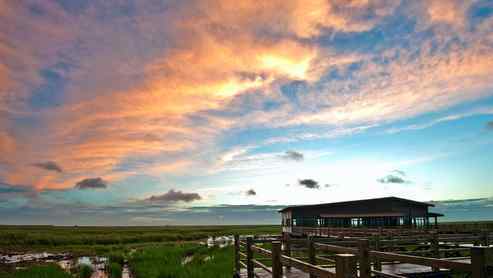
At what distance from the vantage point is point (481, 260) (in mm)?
5723

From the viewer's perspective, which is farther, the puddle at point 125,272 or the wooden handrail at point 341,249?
the puddle at point 125,272

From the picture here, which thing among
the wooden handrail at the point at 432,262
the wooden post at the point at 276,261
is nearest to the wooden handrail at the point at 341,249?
the wooden handrail at the point at 432,262

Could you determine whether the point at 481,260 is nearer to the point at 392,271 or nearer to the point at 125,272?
the point at 392,271

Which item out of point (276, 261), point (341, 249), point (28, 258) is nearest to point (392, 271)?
point (341, 249)

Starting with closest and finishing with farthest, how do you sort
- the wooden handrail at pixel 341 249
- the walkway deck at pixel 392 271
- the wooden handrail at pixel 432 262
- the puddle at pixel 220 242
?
the wooden handrail at pixel 432 262 < the wooden handrail at pixel 341 249 < the walkway deck at pixel 392 271 < the puddle at pixel 220 242

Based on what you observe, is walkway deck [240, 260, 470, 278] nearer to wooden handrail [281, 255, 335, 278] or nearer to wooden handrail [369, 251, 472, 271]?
wooden handrail [369, 251, 472, 271]

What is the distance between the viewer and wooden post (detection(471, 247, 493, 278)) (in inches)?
224

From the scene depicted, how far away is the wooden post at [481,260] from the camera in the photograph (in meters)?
5.69

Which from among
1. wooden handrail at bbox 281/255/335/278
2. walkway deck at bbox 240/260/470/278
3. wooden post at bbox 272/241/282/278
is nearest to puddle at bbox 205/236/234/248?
walkway deck at bbox 240/260/470/278

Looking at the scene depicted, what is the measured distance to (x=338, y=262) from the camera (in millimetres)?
4773

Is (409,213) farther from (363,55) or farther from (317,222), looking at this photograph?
(363,55)

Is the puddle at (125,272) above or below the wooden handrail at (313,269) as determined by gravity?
below

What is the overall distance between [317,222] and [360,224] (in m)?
5.86

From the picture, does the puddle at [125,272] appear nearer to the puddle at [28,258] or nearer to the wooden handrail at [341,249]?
the puddle at [28,258]
